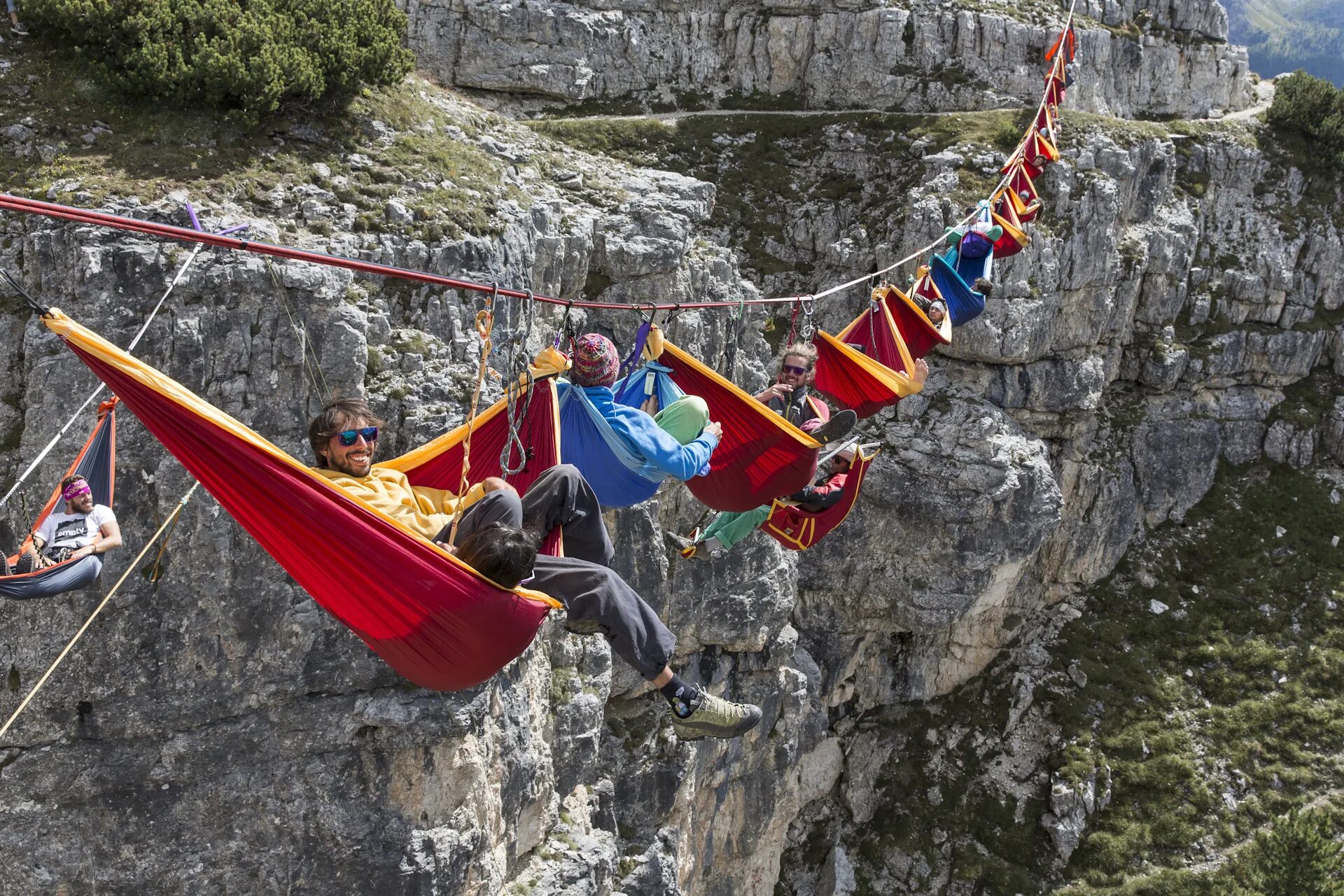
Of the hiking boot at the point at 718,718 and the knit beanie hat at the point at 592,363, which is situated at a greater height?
the knit beanie hat at the point at 592,363

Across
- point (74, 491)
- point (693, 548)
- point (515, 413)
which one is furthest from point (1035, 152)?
point (74, 491)

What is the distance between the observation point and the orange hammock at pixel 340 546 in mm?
5059

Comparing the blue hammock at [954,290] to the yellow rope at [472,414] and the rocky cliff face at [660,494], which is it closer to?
the rocky cliff face at [660,494]

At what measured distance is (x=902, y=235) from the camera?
23406mm

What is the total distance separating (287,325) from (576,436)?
3780mm

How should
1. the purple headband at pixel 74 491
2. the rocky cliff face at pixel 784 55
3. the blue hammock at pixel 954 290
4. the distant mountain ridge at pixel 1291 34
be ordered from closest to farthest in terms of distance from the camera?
1. the purple headband at pixel 74 491
2. the blue hammock at pixel 954 290
3. the rocky cliff face at pixel 784 55
4. the distant mountain ridge at pixel 1291 34

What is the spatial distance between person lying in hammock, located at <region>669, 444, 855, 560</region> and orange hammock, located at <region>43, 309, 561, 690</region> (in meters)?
6.34

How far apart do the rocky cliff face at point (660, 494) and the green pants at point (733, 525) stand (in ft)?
4.90

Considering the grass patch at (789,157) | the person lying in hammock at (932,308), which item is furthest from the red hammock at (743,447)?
the grass patch at (789,157)

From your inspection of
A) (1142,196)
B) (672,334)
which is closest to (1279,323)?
(1142,196)

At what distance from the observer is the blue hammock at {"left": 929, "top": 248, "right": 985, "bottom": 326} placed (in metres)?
A: 14.4

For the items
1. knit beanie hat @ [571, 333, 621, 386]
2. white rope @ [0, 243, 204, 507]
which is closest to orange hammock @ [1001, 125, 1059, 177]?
knit beanie hat @ [571, 333, 621, 386]

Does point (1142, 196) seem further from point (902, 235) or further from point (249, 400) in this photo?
point (249, 400)

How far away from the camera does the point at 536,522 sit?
6.51 meters
